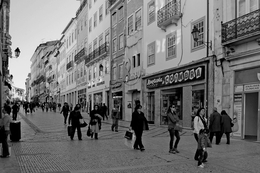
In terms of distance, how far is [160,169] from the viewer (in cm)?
840

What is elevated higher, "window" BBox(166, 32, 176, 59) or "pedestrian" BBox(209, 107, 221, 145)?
"window" BBox(166, 32, 176, 59)

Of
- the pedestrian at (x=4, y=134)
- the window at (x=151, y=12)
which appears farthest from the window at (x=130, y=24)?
the pedestrian at (x=4, y=134)

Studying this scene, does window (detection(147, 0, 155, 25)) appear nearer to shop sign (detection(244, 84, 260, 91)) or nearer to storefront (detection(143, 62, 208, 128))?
storefront (detection(143, 62, 208, 128))

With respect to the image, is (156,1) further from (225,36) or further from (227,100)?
(227,100)

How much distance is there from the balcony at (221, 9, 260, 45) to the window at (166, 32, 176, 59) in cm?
554

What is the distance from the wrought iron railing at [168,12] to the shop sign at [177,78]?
3634mm

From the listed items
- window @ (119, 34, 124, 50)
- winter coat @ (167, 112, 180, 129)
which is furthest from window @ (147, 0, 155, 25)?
winter coat @ (167, 112, 180, 129)

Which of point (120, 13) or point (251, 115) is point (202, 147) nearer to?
point (251, 115)

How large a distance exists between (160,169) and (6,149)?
465cm

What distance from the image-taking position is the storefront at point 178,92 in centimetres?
1902

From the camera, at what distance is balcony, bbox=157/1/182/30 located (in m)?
21.4

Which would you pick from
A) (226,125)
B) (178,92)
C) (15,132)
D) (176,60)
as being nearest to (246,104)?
(226,125)

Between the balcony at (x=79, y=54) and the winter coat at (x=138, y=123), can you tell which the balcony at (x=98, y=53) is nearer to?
the balcony at (x=79, y=54)

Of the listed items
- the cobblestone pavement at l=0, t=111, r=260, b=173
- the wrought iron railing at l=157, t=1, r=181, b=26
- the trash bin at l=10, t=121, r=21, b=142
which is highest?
the wrought iron railing at l=157, t=1, r=181, b=26
